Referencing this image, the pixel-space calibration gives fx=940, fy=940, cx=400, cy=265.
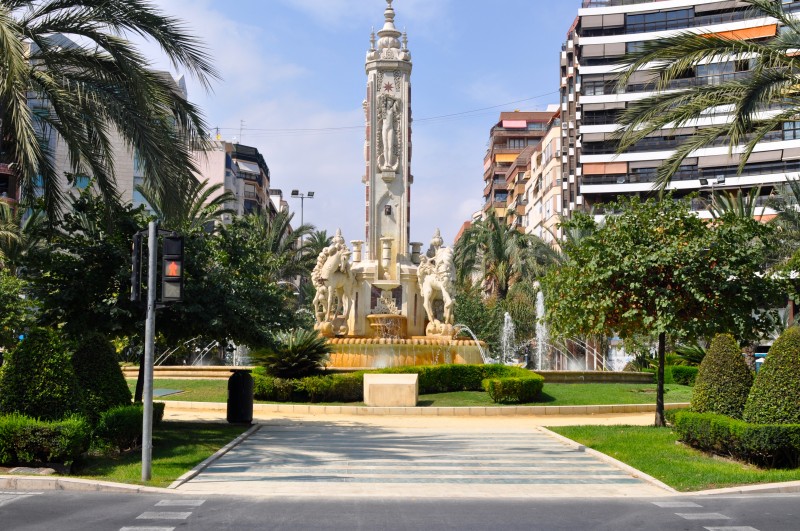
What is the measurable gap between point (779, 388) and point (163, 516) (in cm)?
898

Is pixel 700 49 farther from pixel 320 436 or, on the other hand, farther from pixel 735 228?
pixel 320 436

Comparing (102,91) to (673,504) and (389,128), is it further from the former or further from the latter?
(389,128)

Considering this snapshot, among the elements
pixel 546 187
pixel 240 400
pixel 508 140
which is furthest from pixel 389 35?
pixel 508 140

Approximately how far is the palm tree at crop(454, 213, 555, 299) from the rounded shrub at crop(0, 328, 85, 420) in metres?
37.7

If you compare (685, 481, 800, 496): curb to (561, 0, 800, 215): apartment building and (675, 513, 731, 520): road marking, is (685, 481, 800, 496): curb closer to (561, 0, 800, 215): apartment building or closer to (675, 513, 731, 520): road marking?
(675, 513, 731, 520): road marking

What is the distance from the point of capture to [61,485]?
11.7 m

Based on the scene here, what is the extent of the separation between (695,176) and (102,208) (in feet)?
164

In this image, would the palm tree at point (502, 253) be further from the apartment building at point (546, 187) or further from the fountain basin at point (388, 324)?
the fountain basin at point (388, 324)

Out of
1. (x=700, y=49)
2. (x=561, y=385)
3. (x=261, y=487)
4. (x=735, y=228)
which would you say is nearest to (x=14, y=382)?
(x=261, y=487)

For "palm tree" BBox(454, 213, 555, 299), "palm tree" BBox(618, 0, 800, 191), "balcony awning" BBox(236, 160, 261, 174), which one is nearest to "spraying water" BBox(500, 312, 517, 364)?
"palm tree" BBox(454, 213, 555, 299)

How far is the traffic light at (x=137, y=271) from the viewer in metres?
12.4

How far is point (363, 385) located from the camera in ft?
82.2

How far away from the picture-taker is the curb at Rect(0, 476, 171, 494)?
1162cm

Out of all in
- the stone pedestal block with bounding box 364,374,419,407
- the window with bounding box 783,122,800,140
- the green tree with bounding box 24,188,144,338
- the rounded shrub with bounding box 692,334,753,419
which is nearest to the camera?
the rounded shrub with bounding box 692,334,753,419
